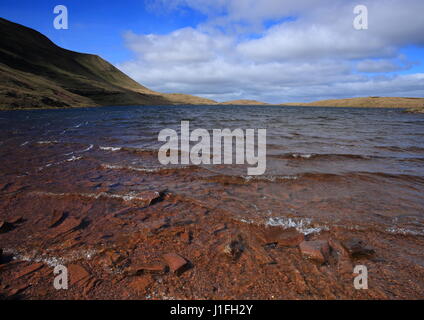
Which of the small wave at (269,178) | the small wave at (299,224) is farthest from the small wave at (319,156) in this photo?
the small wave at (299,224)

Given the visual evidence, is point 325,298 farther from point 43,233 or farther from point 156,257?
point 43,233

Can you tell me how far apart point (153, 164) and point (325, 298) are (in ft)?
22.7

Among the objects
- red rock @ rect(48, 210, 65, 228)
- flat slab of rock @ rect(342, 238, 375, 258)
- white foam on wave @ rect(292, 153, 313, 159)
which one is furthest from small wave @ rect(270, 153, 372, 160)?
red rock @ rect(48, 210, 65, 228)

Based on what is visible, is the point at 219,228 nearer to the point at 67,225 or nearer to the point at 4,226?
the point at 67,225

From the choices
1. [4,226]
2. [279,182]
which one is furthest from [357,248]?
[4,226]

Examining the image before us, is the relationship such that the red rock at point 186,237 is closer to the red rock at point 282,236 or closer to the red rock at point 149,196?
the red rock at point 282,236

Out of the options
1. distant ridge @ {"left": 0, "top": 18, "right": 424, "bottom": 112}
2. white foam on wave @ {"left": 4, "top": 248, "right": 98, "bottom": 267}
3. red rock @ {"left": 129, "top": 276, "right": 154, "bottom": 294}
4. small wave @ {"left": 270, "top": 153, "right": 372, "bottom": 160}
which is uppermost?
distant ridge @ {"left": 0, "top": 18, "right": 424, "bottom": 112}

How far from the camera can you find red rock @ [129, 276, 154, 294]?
257 cm

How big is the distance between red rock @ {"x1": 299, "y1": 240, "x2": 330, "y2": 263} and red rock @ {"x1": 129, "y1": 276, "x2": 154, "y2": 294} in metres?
2.17

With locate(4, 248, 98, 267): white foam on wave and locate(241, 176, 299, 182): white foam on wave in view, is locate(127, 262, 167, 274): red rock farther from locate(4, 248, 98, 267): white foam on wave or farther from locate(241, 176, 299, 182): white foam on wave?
locate(241, 176, 299, 182): white foam on wave

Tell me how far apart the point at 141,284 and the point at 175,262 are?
51 centimetres

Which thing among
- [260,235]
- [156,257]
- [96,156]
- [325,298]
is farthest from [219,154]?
[325,298]

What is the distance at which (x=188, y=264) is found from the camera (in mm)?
3002

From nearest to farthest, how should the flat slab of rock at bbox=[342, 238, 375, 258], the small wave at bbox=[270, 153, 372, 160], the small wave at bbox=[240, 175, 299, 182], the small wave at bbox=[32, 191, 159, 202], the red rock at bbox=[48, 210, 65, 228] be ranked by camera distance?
1. the flat slab of rock at bbox=[342, 238, 375, 258]
2. the red rock at bbox=[48, 210, 65, 228]
3. the small wave at bbox=[32, 191, 159, 202]
4. the small wave at bbox=[240, 175, 299, 182]
5. the small wave at bbox=[270, 153, 372, 160]
